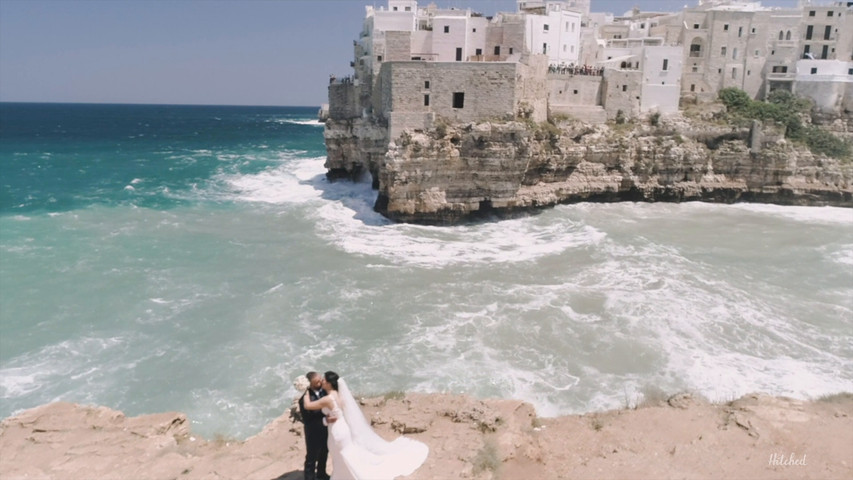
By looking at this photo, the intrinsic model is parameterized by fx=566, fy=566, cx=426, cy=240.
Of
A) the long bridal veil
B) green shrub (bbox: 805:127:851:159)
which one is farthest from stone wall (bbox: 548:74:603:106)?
the long bridal veil

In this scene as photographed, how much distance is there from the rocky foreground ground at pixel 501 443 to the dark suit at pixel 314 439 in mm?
815

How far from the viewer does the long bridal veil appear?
6621mm

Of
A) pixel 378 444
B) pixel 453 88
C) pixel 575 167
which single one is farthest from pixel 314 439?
pixel 575 167

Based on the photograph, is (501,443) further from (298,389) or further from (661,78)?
(661,78)

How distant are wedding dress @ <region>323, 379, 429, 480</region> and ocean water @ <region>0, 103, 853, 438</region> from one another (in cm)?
631

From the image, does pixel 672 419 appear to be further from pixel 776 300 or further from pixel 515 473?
pixel 776 300

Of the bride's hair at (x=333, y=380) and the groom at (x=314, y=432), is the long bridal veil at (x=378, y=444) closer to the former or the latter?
the bride's hair at (x=333, y=380)

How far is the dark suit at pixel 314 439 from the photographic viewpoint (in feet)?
22.4

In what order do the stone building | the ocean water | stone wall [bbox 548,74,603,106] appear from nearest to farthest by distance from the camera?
the ocean water < the stone building < stone wall [bbox 548,74,603,106]

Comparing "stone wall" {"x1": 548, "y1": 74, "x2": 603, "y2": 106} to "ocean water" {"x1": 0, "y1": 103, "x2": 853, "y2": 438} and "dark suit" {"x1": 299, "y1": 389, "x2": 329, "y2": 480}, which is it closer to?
"ocean water" {"x1": 0, "y1": 103, "x2": 853, "y2": 438}

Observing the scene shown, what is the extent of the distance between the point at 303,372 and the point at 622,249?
15497mm

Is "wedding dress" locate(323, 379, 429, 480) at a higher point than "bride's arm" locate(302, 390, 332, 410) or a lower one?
lower

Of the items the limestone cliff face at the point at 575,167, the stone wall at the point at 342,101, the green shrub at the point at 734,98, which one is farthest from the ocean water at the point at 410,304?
the green shrub at the point at 734,98

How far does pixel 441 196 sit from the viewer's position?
29047 mm
